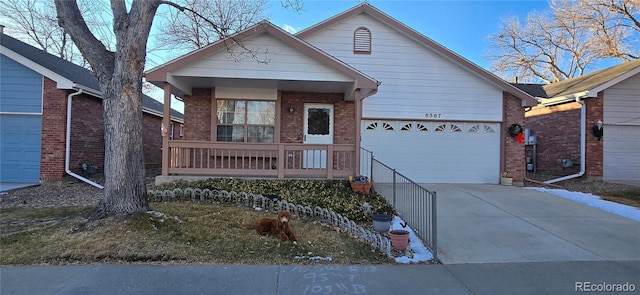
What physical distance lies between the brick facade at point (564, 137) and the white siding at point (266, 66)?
961 cm

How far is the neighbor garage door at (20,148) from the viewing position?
10.7 meters

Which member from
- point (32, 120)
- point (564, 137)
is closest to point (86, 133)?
point (32, 120)

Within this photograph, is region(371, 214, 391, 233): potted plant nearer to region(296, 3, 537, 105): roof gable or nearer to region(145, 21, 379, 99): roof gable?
region(145, 21, 379, 99): roof gable

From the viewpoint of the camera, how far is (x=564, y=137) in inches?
534

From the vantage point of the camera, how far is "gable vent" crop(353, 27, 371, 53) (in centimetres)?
1162

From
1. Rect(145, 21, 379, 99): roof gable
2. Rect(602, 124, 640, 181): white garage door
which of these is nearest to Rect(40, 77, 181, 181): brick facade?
Rect(145, 21, 379, 99): roof gable

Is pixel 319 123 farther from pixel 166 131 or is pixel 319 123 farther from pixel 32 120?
pixel 32 120

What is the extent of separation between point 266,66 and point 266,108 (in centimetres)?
229

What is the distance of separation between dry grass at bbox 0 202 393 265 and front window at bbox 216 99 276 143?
192 inches

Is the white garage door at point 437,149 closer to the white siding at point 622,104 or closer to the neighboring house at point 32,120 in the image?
the white siding at point 622,104

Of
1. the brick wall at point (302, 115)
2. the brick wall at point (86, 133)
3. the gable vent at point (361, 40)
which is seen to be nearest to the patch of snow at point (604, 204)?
the brick wall at point (302, 115)

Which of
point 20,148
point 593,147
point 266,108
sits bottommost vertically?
point 20,148

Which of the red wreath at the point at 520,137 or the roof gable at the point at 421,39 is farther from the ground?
the roof gable at the point at 421,39

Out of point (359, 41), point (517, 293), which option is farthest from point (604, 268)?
point (359, 41)
